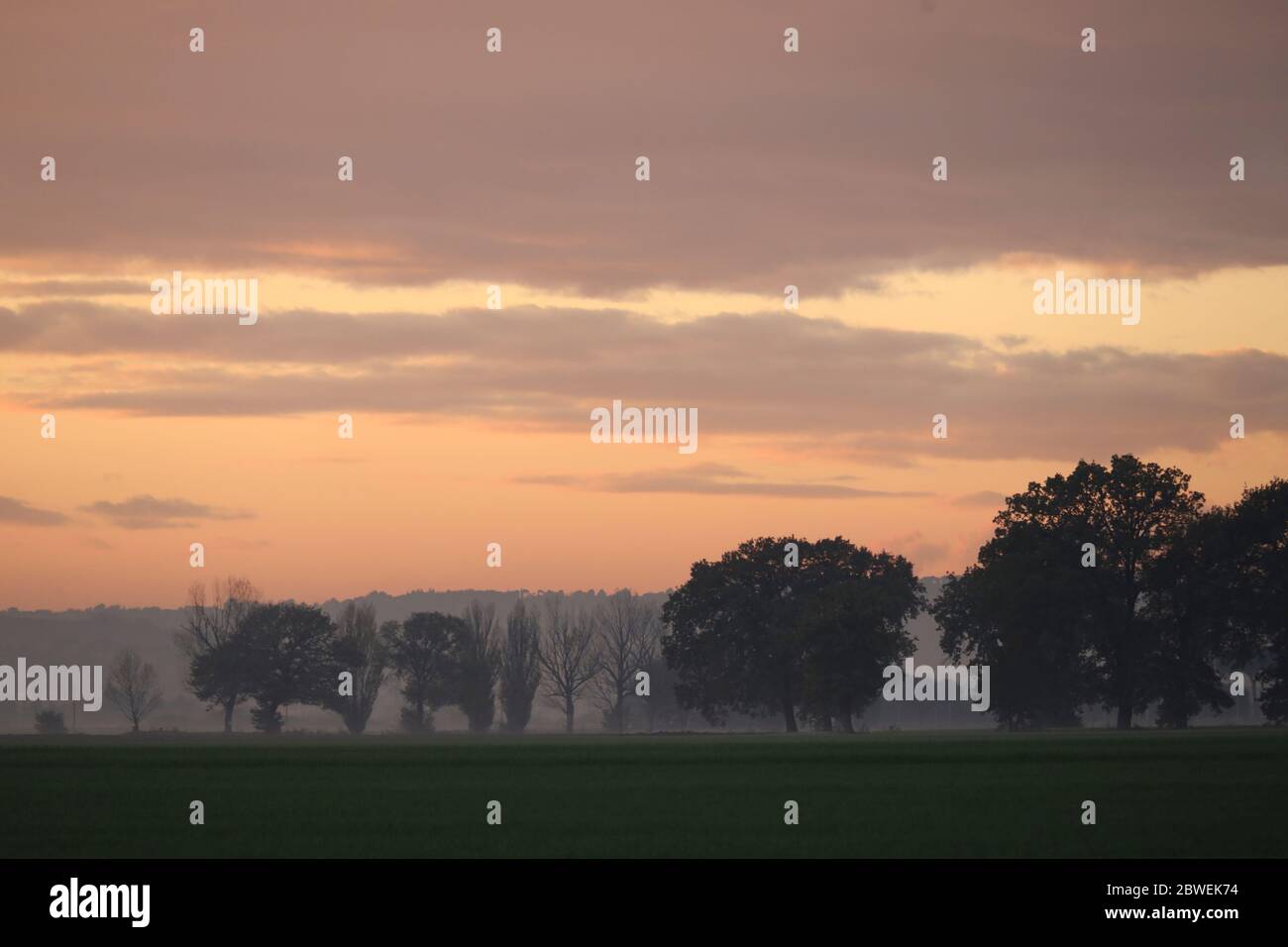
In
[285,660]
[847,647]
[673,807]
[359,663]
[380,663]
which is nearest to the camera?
[673,807]

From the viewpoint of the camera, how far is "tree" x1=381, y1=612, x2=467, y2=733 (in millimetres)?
183250

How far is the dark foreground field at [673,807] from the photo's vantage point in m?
31.0

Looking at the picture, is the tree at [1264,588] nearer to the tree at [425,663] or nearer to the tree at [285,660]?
the tree at [285,660]

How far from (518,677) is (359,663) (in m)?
25.8

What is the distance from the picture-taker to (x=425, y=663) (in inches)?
7283

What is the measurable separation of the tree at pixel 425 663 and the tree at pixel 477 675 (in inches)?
38.1

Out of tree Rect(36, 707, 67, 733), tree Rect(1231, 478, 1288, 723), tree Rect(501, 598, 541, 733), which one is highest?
tree Rect(1231, 478, 1288, 723)

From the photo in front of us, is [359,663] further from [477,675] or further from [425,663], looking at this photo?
[477,675]

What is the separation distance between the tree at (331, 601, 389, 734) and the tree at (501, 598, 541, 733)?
14590mm

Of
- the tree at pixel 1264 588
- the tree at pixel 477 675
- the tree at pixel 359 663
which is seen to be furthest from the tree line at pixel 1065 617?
the tree at pixel 477 675

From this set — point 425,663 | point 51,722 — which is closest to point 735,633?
point 425,663

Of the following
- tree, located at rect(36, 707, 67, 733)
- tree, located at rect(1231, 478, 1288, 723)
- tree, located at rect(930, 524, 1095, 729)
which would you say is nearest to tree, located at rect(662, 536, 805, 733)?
tree, located at rect(930, 524, 1095, 729)

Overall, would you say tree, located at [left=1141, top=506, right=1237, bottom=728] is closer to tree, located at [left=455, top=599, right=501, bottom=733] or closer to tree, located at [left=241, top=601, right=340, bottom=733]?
tree, located at [left=241, top=601, right=340, bottom=733]
